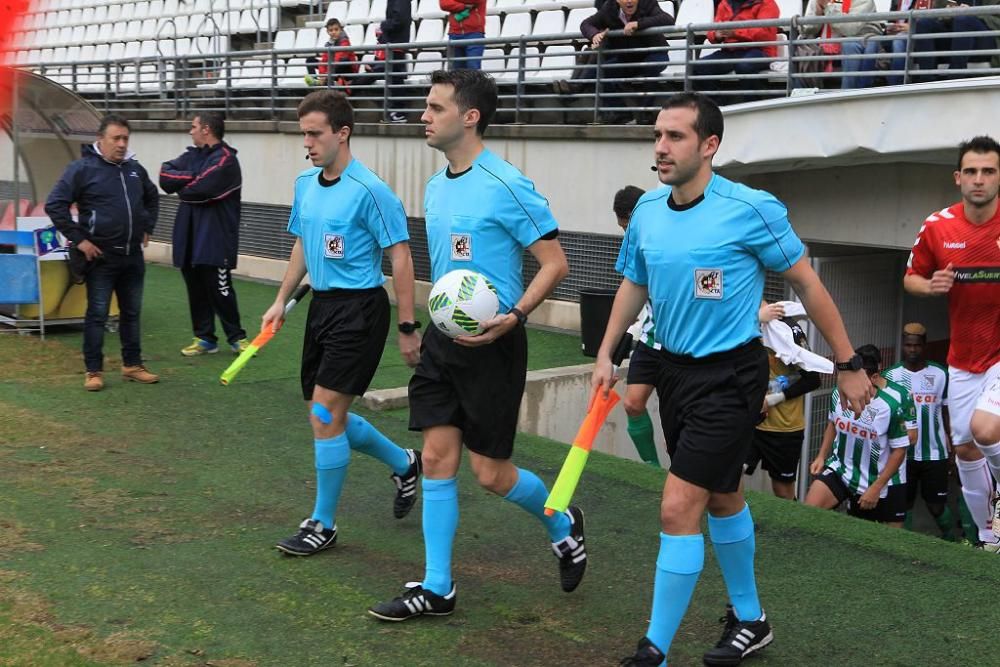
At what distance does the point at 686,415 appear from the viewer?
14.7 feet

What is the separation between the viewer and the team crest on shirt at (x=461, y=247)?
5.16 metres

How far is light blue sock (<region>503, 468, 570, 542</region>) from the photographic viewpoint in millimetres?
5332

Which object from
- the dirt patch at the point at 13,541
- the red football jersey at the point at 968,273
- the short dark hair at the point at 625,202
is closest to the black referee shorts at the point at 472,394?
the dirt patch at the point at 13,541

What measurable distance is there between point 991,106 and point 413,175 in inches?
320

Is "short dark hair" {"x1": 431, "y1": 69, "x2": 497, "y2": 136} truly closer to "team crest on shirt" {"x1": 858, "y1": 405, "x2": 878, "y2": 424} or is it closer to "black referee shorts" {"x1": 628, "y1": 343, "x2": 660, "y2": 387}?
"black referee shorts" {"x1": 628, "y1": 343, "x2": 660, "y2": 387}

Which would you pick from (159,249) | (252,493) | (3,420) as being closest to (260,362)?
(3,420)

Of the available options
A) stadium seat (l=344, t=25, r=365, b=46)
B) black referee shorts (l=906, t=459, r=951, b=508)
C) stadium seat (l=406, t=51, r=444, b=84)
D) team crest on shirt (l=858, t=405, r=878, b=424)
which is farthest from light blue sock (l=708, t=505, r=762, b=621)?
stadium seat (l=344, t=25, r=365, b=46)

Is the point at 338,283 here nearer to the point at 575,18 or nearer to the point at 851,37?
the point at 851,37

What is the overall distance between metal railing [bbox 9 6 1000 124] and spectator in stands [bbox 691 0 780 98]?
0.02m

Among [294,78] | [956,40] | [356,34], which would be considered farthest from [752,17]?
[356,34]

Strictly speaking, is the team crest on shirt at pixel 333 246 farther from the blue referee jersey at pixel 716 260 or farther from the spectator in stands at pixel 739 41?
the spectator in stands at pixel 739 41

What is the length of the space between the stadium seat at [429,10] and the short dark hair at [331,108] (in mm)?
12437

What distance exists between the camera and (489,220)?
512cm

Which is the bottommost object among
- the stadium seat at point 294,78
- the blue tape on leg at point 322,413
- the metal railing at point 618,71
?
the blue tape on leg at point 322,413
